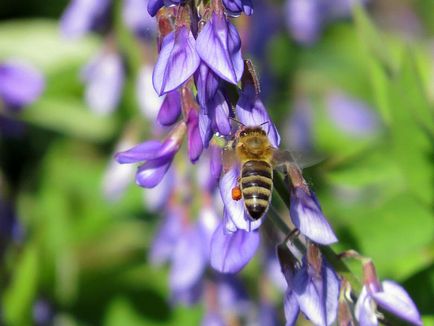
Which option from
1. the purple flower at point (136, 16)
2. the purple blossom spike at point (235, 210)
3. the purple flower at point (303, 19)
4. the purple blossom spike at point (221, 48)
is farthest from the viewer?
the purple flower at point (303, 19)

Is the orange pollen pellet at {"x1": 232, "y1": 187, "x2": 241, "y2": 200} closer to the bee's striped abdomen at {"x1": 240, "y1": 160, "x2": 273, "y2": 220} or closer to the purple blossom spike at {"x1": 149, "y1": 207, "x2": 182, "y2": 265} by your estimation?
the bee's striped abdomen at {"x1": 240, "y1": 160, "x2": 273, "y2": 220}

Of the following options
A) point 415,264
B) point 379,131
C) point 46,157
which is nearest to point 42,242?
point 46,157

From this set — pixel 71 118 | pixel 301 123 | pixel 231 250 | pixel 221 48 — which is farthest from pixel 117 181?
pixel 221 48

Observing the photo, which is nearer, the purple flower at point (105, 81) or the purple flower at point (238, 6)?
the purple flower at point (238, 6)

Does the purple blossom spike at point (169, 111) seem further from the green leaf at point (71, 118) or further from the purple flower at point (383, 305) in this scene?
the green leaf at point (71, 118)

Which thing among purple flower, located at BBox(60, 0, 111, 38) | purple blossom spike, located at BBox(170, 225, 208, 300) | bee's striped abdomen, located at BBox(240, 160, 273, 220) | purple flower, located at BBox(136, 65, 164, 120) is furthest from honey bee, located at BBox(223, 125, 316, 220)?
purple flower, located at BBox(60, 0, 111, 38)

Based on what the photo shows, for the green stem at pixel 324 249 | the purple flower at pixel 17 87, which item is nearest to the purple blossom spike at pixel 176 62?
the green stem at pixel 324 249

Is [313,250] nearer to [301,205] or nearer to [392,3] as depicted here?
[301,205]

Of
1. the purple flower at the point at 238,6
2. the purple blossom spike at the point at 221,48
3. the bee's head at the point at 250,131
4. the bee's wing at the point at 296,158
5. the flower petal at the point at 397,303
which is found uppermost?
the purple flower at the point at 238,6
